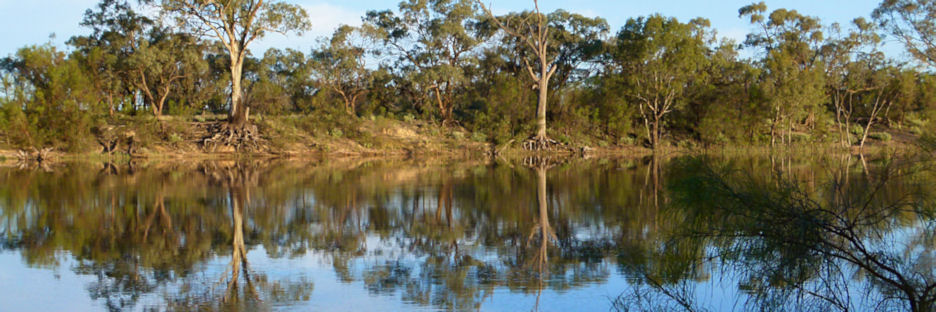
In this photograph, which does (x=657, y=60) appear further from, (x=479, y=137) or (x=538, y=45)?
(x=479, y=137)

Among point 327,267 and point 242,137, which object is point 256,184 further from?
point 242,137

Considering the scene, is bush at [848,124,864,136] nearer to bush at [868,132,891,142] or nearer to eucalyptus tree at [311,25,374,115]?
bush at [868,132,891,142]

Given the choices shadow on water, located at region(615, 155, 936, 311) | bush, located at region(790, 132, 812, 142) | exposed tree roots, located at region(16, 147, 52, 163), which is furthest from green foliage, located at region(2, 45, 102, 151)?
bush, located at region(790, 132, 812, 142)

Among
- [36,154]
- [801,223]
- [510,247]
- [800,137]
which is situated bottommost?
[510,247]

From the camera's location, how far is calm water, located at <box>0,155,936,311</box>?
18.2 ft

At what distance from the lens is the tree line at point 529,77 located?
134 feet

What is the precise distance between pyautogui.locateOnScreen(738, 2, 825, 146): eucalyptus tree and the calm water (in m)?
31.3

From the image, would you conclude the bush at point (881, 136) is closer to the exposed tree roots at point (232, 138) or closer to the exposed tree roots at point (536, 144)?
the exposed tree roots at point (536, 144)

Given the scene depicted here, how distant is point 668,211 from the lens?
6.20m

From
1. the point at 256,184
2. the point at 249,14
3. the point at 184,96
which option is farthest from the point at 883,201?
the point at 184,96

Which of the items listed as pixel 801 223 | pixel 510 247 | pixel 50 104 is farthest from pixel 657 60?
pixel 801 223

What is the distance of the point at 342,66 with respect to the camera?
44750 millimetres

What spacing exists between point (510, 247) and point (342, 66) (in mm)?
36548

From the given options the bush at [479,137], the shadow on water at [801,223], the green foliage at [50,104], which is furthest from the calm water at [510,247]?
the bush at [479,137]
